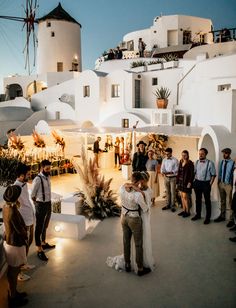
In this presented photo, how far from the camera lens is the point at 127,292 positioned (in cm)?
517

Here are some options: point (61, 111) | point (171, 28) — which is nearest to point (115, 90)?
point (61, 111)

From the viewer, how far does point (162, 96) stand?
18.7m

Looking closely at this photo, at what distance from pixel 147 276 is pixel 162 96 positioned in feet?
46.8

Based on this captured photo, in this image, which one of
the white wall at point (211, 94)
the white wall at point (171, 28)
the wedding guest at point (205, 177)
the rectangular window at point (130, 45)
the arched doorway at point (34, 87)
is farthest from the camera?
the rectangular window at point (130, 45)

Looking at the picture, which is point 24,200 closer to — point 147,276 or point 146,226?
point 146,226

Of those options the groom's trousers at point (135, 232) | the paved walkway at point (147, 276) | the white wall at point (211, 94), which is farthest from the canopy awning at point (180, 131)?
the groom's trousers at point (135, 232)

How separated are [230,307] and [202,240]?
2408mm

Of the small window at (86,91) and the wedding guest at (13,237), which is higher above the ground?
the small window at (86,91)

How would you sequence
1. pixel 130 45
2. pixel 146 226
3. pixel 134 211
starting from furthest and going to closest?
pixel 130 45
pixel 146 226
pixel 134 211

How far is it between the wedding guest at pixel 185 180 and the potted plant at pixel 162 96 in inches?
399

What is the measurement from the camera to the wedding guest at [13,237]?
185 inches

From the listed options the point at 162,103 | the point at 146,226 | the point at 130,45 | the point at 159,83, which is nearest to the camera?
the point at 146,226

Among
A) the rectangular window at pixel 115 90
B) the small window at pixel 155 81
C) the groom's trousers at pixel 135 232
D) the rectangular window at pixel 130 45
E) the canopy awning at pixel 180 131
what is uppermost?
the rectangular window at pixel 130 45

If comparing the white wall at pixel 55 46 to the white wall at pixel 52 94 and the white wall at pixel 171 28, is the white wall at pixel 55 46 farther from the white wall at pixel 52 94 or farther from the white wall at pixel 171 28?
the white wall at pixel 171 28
